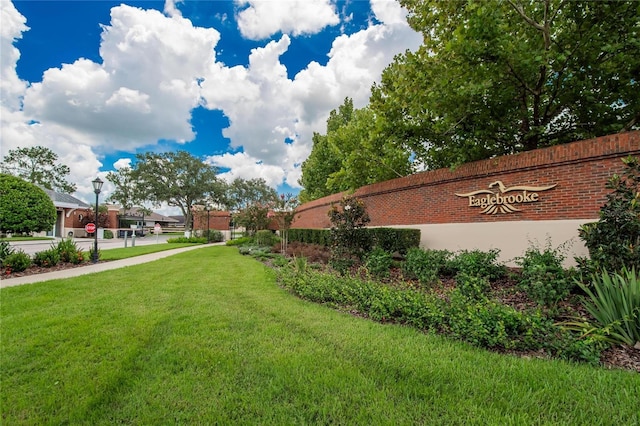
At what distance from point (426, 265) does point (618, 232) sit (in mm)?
2931

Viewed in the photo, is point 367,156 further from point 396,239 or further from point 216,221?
point 216,221

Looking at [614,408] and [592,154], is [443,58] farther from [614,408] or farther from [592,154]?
[614,408]

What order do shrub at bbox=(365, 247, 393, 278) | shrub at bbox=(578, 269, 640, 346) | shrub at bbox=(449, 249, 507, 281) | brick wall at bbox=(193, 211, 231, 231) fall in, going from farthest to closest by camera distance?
brick wall at bbox=(193, 211, 231, 231), shrub at bbox=(365, 247, 393, 278), shrub at bbox=(449, 249, 507, 281), shrub at bbox=(578, 269, 640, 346)

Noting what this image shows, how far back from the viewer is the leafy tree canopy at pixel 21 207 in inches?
703

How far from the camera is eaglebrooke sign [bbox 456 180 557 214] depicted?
6.08 m

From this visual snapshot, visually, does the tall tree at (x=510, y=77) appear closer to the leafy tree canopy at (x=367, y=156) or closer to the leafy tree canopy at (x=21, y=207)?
the leafy tree canopy at (x=367, y=156)

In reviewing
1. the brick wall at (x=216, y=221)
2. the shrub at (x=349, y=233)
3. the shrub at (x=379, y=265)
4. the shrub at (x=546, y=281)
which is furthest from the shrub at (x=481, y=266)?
the brick wall at (x=216, y=221)

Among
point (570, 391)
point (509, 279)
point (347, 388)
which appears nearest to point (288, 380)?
point (347, 388)

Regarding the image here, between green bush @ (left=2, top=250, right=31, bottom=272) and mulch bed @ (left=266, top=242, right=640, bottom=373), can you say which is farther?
green bush @ (left=2, top=250, right=31, bottom=272)

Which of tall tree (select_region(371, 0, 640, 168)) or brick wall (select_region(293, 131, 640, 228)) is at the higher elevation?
tall tree (select_region(371, 0, 640, 168))

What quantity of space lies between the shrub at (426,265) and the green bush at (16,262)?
33.3 ft

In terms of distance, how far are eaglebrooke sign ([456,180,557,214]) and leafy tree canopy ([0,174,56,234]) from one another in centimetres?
2574

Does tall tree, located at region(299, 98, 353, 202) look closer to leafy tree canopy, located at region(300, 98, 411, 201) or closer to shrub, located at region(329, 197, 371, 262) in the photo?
leafy tree canopy, located at region(300, 98, 411, 201)

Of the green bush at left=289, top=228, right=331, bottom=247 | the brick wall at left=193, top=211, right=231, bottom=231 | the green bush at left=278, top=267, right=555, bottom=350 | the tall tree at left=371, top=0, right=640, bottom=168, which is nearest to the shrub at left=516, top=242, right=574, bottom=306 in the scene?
the green bush at left=278, top=267, right=555, bottom=350
